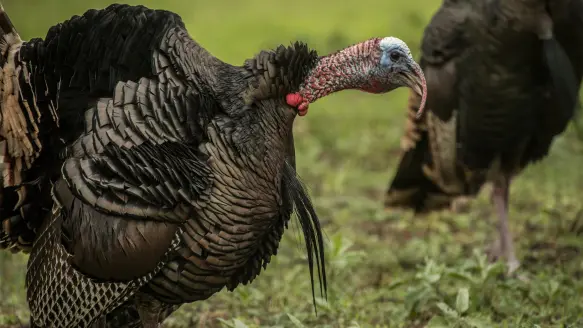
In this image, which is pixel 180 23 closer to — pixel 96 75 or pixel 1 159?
pixel 96 75

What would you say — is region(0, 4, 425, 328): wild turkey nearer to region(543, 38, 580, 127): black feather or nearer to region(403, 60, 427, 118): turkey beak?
region(403, 60, 427, 118): turkey beak

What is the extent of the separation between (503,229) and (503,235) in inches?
1.8

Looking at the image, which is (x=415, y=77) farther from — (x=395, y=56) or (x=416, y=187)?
(x=416, y=187)

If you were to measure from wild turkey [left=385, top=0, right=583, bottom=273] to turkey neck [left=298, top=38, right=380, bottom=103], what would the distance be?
5.59ft

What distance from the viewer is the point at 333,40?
396 inches

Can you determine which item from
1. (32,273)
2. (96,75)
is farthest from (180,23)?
(32,273)

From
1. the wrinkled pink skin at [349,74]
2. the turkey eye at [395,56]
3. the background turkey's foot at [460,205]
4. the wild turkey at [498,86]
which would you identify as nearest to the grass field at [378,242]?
the background turkey's foot at [460,205]

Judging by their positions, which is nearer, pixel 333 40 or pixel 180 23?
pixel 180 23

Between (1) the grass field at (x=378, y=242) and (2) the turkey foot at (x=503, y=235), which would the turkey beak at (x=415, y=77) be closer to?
(1) the grass field at (x=378, y=242)

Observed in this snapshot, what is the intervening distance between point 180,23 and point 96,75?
403 millimetres

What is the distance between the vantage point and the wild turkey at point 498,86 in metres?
5.13

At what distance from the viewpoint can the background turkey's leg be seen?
18.3 feet

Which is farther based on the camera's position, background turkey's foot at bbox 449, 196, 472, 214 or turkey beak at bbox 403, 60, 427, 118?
background turkey's foot at bbox 449, 196, 472, 214

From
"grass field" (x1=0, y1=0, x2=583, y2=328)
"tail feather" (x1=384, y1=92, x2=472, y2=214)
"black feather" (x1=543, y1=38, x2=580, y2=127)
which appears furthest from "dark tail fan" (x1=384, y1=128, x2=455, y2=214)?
"black feather" (x1=543, y1=38, x2=580, y2=127)
